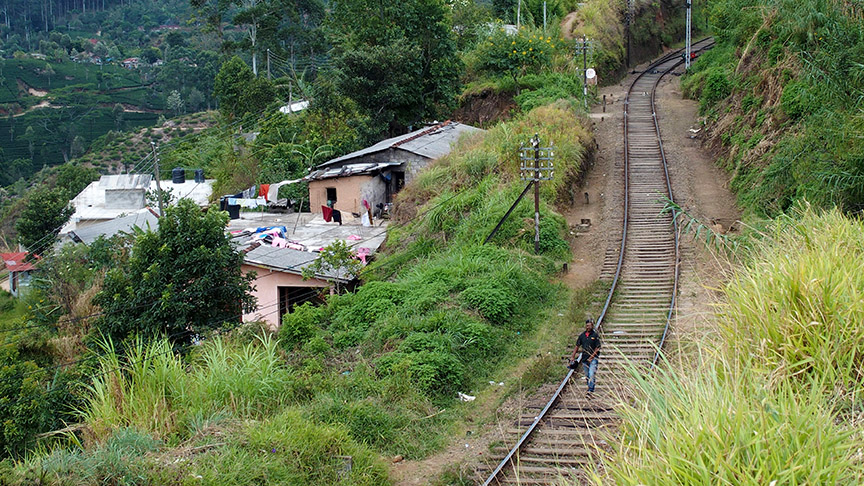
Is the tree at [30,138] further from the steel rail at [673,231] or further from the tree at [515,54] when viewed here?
the steel rail at [673,231]

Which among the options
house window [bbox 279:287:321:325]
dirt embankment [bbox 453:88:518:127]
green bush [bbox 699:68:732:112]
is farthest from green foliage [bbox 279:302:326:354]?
dirt embankment [bbox 453:88:518:127]

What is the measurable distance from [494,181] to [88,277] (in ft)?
43.3

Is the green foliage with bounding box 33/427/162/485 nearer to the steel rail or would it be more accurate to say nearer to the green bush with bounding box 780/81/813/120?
the steel rail

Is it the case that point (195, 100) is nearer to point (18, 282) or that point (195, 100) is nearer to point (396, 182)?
point (18, 282)

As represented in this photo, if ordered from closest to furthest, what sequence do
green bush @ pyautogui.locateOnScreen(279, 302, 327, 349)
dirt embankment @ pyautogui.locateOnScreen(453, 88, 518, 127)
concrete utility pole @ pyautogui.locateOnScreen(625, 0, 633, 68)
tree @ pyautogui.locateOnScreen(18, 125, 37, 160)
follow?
1. green bush @ pyautogui.locateOnScreen(279, 302, 327, 349)
2. dirt embankment @ pyautogui.locateOnScreen(453, 88, 518, 127)
3. concrete utility pole @ pyautogui.locateOnScreen(625, 0, 633, 68)
4. tree @ pyautogui.locateOnScreen(18, 125, 37, 160)

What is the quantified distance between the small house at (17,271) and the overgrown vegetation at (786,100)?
29907 millimetres

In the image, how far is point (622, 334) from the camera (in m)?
15.4

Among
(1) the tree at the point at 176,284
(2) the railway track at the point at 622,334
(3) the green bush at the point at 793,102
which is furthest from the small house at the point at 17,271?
(3) the green bush at the point at 793,102

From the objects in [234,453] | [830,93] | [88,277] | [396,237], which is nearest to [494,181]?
[396,237]

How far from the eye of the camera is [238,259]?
18.2m

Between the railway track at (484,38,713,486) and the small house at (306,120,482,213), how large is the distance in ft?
25.5

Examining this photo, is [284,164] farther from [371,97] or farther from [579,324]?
[579,324]

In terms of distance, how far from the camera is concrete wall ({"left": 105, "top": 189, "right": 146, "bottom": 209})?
121 ft

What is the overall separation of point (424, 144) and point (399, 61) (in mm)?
7199
